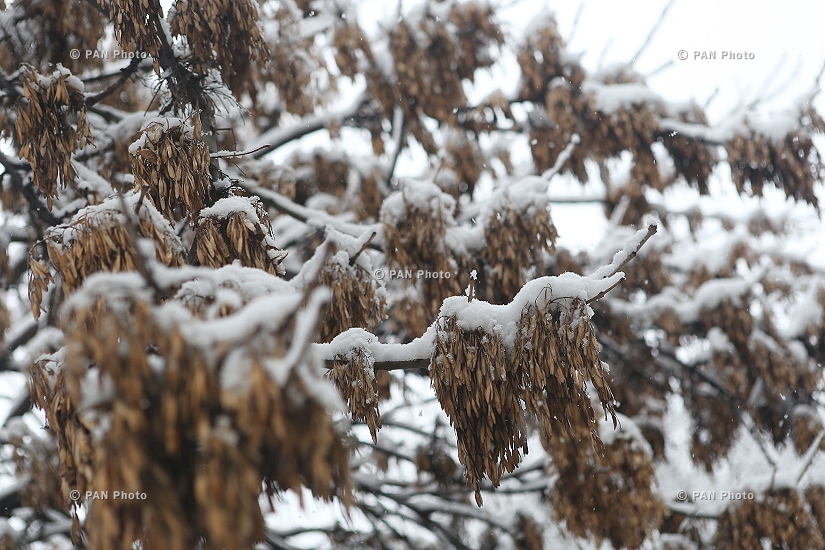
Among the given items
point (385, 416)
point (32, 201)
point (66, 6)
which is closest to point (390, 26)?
point (66, 6)

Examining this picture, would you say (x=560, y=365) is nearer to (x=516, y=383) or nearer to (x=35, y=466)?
(x=516, y=383)

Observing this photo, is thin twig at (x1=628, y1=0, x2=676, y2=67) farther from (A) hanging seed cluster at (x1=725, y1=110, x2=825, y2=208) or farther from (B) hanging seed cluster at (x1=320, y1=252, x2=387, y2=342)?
(B) hanging seed cluster at (x1=320, y1=252, x2=387, y2=342)

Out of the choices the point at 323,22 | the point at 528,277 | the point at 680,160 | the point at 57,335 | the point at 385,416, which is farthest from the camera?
the point at 385,416

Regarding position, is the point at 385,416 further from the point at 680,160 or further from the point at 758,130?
the point at 758,130

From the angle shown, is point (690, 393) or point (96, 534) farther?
point (690, 393)

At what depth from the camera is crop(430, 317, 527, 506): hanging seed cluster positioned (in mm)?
1738

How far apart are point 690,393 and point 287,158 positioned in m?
4.20

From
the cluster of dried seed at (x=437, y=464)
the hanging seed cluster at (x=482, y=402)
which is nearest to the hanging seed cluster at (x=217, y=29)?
the hanging seed cluster at (x=482, y=402)

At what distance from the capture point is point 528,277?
3316mm

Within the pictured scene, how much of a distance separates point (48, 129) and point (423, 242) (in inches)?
67.2

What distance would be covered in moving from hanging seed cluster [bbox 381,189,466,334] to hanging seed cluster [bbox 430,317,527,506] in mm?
1097

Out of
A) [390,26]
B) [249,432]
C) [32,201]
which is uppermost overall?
[390,26]

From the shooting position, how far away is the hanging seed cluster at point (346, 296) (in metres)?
2.29

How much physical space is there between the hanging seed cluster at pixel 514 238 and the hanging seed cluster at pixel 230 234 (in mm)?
1321
